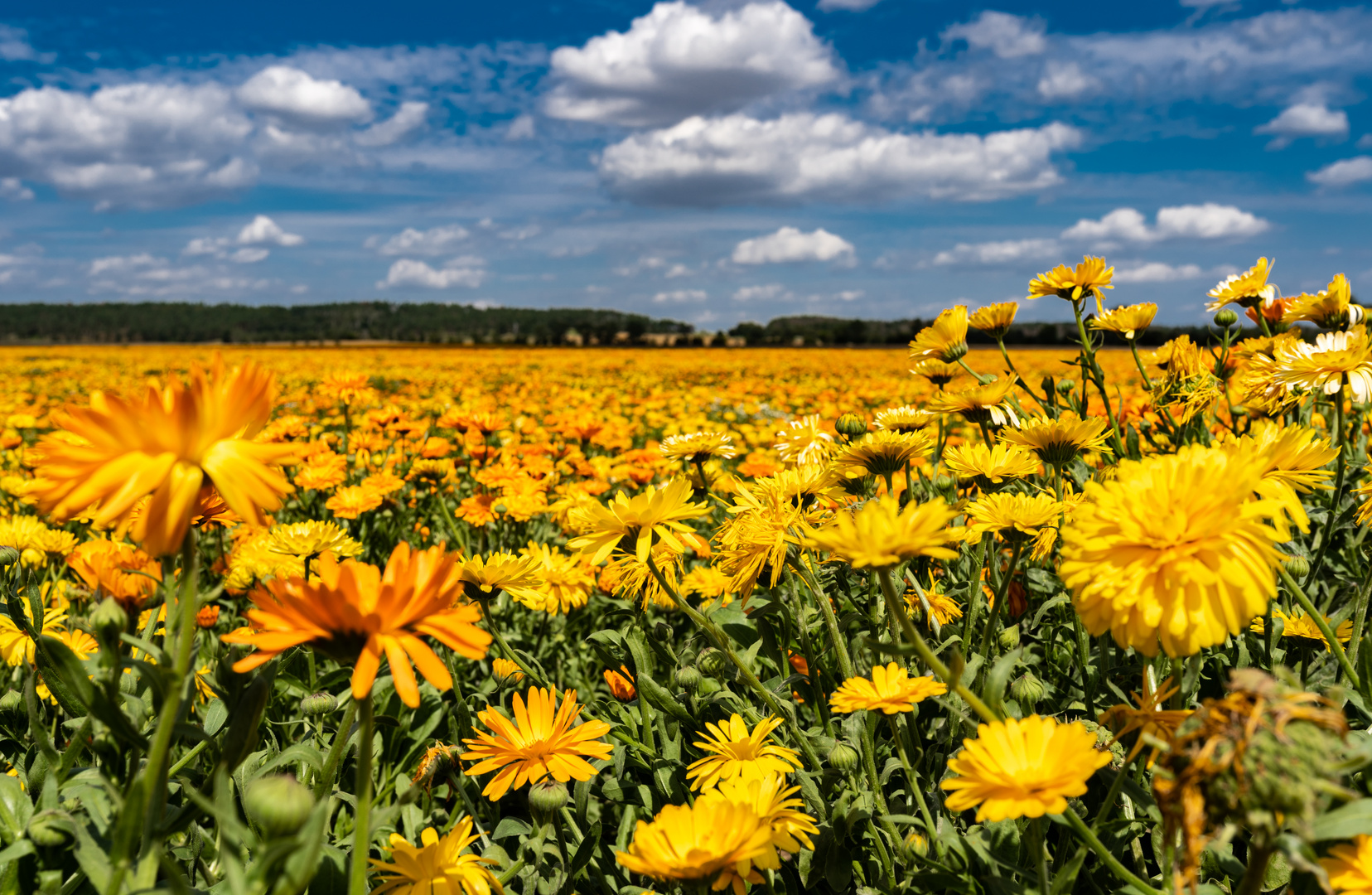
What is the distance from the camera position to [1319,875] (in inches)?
22.5

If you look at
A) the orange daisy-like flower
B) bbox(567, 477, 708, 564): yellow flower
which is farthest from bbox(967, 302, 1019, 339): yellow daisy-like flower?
the orange daisy-like flower

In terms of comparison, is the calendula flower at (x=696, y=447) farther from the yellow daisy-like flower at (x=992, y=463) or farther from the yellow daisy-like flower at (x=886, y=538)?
the yellow daisy-like flower at (x=886, y=538)

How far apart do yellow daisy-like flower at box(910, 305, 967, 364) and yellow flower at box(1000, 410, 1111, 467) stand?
1.54 feet

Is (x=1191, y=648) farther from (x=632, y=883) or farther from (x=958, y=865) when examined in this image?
(x=632, y=883)

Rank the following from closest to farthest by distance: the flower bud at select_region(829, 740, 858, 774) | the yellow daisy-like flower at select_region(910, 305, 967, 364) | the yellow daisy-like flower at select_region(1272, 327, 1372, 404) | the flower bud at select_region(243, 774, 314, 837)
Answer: the flower bud at select_region(243, 774, 314, 837) < the flower bud at select_region(829, 740, 858, 774) < the yellow daisy-like flower at select_region(1272, 327, 1372, 404) < the yellow daisy-like flower at select_region(910, 305, 967, 364)

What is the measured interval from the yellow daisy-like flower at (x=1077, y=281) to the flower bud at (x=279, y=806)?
2.19 meters

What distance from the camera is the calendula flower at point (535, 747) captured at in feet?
4.16

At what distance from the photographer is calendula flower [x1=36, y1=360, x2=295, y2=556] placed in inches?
28.5

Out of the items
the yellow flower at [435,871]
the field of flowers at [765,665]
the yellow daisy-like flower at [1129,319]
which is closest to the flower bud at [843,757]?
the field of flowers at [765,665]

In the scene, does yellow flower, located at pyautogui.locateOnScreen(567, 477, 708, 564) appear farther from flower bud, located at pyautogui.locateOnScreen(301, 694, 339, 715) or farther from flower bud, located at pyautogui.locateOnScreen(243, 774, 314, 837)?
flower bud, located at pyautogui.locateOnScreen(301, 694, 339, 715)

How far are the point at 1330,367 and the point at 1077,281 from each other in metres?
0.68

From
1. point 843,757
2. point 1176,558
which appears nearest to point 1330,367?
point 1176,558

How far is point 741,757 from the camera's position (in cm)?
128

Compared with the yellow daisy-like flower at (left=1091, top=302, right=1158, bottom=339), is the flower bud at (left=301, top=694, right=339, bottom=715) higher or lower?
lower
